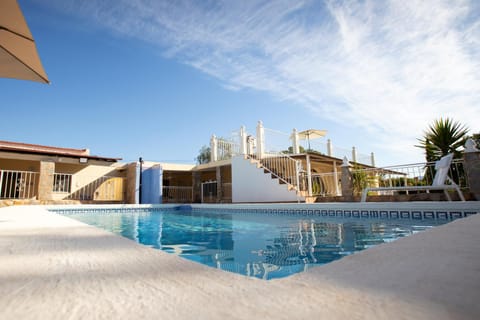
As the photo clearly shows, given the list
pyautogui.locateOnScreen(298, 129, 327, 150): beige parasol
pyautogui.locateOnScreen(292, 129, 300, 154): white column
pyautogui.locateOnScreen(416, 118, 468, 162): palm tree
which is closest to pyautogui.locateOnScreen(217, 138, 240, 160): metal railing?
pyautogui.locateOnScreen(292, 129, 300, 154): white column

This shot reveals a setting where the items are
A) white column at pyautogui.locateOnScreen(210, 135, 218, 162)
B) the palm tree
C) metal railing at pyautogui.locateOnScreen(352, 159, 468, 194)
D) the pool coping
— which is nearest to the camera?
the pool coping

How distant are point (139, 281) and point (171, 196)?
14465 mm

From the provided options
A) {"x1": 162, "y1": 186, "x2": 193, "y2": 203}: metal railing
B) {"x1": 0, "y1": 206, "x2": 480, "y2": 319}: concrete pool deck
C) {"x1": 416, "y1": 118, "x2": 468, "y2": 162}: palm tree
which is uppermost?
{"x1": 416, "y1": 118, "x2": 468, "y2": 162}: palm tree

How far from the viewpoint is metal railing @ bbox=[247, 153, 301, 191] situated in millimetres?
9719

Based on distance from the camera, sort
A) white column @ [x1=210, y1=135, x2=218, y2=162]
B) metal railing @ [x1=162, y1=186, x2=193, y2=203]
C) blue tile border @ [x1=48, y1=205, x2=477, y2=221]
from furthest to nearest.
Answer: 1. metal railing @ [x1=162, y1=186, x2=193, y2=203]
2. white column @ [x1=210, y1=135, x2=218, y2=162]
3. blue tile border @ [x1=48, y1=205, x2=477, y2=221]

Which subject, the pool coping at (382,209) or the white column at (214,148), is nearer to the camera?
the pool coping at (382,209)

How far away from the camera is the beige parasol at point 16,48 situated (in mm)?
3153

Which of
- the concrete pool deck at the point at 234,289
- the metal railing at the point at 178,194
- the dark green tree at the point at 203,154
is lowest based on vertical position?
the concrete pool deck at the point at 234,289

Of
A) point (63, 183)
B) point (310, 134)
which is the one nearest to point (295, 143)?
point (310, 134)

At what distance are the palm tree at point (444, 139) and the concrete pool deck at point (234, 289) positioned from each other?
29.7 feet

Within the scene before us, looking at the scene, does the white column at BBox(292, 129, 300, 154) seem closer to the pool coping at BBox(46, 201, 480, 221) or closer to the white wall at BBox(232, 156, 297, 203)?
the white wall at BBox(232, 156, 297, 203)

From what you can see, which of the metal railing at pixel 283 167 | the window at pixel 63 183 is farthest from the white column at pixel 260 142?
the window at pixel 63 183

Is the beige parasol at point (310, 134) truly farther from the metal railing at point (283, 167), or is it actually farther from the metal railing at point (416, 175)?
the metal railing at point (416, 175)

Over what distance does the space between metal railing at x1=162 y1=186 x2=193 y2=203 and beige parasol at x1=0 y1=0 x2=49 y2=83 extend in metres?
11.1
